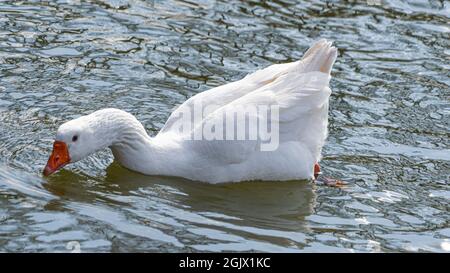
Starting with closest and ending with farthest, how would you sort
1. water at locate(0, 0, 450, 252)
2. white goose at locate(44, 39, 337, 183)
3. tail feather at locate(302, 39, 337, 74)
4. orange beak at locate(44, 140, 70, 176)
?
1. water at locate(0, 0, 450, 252)
2. orange beak at locate(44, 140, 70, 176)
3. white goose at locate(44, 39, 337, 183)
4. tail feather at locate(302, 39, 337, 74)

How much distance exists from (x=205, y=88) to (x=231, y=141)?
2.51 m

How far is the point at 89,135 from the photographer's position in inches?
386

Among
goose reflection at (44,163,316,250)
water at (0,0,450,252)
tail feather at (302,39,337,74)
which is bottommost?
goose reflection at (44,163,316,250)

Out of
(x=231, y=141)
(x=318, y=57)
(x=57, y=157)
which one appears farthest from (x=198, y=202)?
(x=318, y=57)

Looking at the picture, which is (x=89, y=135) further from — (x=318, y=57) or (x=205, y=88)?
(x=205, y=88)

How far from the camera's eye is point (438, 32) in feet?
46.4

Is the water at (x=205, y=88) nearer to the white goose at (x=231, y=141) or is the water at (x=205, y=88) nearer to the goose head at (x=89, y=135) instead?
the white goose at (x=231, y=141)

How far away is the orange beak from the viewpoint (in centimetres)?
970

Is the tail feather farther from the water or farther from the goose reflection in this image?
the goose reflection

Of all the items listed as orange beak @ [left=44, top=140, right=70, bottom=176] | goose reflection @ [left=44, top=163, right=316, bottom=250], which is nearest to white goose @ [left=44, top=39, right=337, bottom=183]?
orange beak @ [left=44, top=140, right=70, bottom=176]

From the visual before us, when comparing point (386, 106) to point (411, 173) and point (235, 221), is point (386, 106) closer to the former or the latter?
point (411, 173)

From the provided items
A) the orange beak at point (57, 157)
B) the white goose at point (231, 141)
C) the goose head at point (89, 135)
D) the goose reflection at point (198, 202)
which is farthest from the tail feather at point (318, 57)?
the orange beak at point (57, 157)

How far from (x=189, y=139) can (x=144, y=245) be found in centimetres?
176

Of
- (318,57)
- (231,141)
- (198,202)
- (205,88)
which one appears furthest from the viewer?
(205,88)
